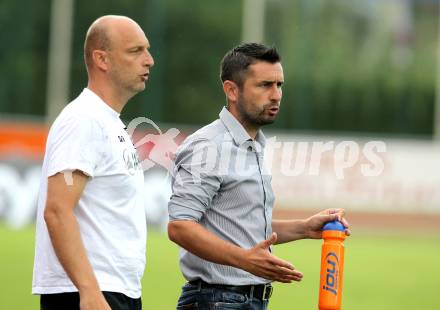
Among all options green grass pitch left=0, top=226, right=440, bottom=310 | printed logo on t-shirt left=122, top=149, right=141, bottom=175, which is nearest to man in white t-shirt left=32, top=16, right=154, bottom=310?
printed logo on t-shirt left=122, top=149, right=141, bottom=175

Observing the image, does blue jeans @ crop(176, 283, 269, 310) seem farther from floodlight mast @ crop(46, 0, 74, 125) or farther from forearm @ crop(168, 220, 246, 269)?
floodlight mast @ crop(46, 0, 74, 125)

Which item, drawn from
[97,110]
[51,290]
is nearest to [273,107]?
[97,110]

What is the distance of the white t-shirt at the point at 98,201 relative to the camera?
4.32 metres

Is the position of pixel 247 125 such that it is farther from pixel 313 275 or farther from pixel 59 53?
pixel 59 53

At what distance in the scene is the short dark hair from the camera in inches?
197

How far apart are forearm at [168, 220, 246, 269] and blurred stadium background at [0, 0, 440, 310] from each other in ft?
48.2

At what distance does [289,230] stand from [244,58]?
855 millimetres

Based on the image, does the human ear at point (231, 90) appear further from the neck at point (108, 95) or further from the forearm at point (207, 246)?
the forearm at point (207, 246)

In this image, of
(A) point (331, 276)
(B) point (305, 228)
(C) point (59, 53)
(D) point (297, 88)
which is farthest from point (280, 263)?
(D) point (297, 88)

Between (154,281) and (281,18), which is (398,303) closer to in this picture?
(154,281)

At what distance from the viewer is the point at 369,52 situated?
26.5m

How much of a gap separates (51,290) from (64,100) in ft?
66.6

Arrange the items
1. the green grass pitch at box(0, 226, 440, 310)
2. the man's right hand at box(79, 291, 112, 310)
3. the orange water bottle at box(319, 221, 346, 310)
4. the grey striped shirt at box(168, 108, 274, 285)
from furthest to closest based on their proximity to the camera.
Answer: the green grass pitch at box(0, 226, 440, 310)
the grey striped shirt at box(168, 108, 274, 285)
the orange water bottle at box(319, 221, 346, 310)
the man's right hand at box(79, 291, 112, 310)

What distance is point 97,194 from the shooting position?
441cm
